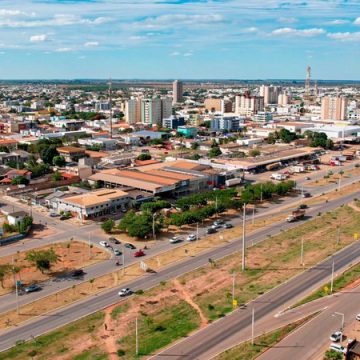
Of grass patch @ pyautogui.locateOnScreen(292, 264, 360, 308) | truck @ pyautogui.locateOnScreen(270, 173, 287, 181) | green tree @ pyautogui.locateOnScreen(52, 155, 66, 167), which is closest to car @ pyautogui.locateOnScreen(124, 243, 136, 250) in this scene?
grass patch @ pyautogui.locateOnScreen(292, 264, 360, 308)

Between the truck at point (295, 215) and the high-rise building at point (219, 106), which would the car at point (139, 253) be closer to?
the truck at point (295, 215)

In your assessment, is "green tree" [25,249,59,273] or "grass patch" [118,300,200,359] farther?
"green tree" [25,249,59,273]

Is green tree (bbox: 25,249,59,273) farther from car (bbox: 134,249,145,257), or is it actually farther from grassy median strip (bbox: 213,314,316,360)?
grassy median strip (bbox: 213,314,316,360)

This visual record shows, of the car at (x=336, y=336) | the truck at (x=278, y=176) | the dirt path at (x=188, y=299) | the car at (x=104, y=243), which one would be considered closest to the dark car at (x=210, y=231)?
the car at (x=104, y=243)

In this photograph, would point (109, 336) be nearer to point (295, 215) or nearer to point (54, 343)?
point (54, 343)

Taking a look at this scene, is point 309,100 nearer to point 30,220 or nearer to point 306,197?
point 306,197
